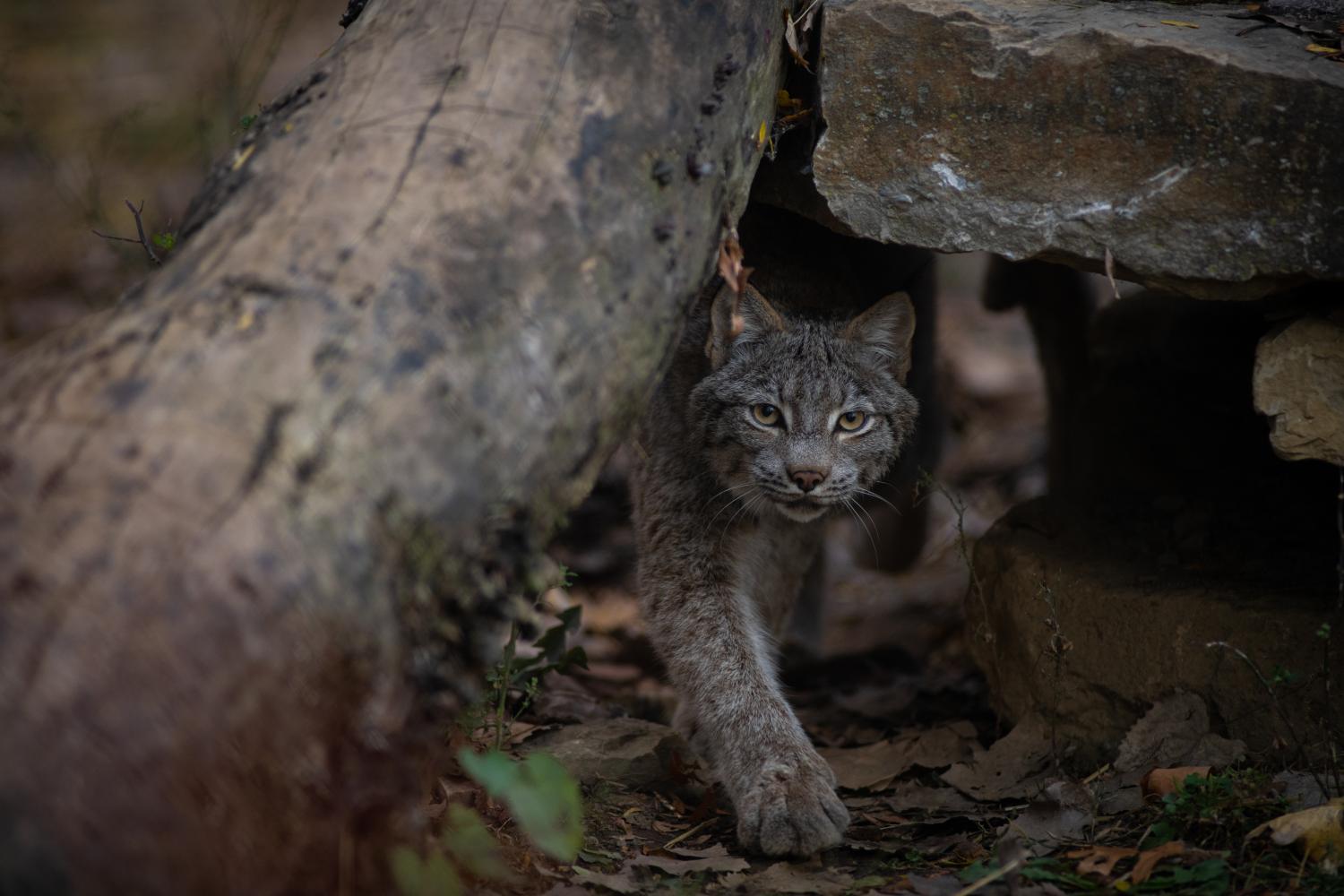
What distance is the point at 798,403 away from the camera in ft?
14.6

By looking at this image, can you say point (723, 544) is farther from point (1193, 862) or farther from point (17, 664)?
point (17, 664)

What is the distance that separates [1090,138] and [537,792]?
2.55 meters

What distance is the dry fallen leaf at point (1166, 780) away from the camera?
3.50 meters

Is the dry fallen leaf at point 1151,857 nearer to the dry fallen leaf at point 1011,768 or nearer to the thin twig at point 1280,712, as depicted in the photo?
the thin twig at point 1280,712

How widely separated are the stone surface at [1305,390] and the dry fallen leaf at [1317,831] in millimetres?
1084

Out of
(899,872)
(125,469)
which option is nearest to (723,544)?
(899,872)

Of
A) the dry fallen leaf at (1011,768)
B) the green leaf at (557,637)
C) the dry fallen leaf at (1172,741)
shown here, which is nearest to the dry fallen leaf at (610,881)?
the green leaf at (557,637)

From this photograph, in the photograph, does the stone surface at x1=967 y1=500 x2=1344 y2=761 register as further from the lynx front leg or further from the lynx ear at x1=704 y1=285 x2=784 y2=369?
the lynx ear at x1=704 y1=285 x2=784 y2=369

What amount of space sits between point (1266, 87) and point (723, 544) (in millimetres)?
2360

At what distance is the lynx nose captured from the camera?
4262mm

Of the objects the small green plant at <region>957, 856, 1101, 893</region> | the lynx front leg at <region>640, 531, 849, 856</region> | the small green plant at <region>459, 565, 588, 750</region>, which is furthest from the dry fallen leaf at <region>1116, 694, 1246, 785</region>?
the small green plant at <region>459, 565, 588, 750</region>

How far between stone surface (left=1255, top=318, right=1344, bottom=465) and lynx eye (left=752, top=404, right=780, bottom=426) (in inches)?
64.0

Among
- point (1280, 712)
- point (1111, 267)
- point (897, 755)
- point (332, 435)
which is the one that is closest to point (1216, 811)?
point (1280, 712)

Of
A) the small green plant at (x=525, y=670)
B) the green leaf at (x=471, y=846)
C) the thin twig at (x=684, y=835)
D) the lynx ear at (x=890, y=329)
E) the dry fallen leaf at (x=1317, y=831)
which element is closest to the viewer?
the green leaf at (x=471, y=846)
